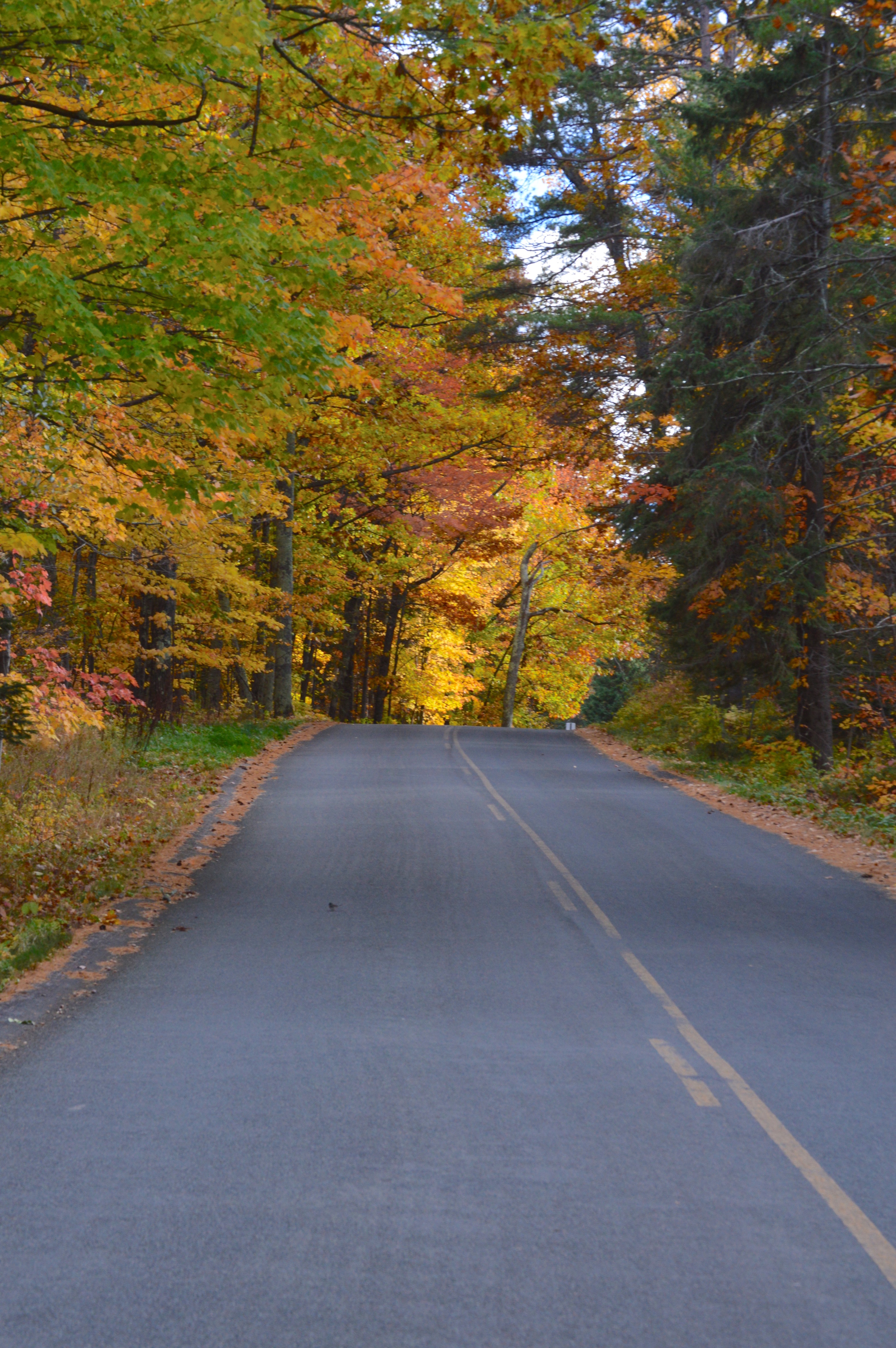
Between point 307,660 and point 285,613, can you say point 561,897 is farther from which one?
point 307,660

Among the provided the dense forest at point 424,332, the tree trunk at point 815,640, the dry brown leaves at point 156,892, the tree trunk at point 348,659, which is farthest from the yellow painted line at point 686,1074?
the tree trunk at point 348,659

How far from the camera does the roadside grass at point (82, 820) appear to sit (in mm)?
9583

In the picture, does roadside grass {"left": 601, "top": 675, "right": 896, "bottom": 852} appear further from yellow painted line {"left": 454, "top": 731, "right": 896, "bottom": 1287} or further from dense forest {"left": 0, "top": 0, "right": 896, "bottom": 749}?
yellow painted line {"left": 454, "top": 731, "right": 896, "bottom": 1287}

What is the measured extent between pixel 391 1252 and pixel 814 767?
1977 centimetres

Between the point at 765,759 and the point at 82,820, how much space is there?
13877 mm

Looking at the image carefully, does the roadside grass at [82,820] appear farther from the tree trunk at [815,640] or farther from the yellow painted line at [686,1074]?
the tree trunk at [815,640]

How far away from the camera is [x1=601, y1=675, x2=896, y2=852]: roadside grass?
58.1 feet

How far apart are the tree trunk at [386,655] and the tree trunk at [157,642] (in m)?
19.6

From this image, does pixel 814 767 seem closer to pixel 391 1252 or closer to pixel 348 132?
pixel 348 132

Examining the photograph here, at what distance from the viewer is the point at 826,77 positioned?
19938 millimetres

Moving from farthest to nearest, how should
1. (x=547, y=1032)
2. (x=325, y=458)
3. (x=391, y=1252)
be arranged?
(x=325, y=458)
(x=547, y=1032)
(x=391, y=1252)

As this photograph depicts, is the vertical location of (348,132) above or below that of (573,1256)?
above

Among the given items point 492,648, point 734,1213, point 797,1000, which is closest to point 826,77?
point 797,1000

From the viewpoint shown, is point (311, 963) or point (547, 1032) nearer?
point (547, 1032)
